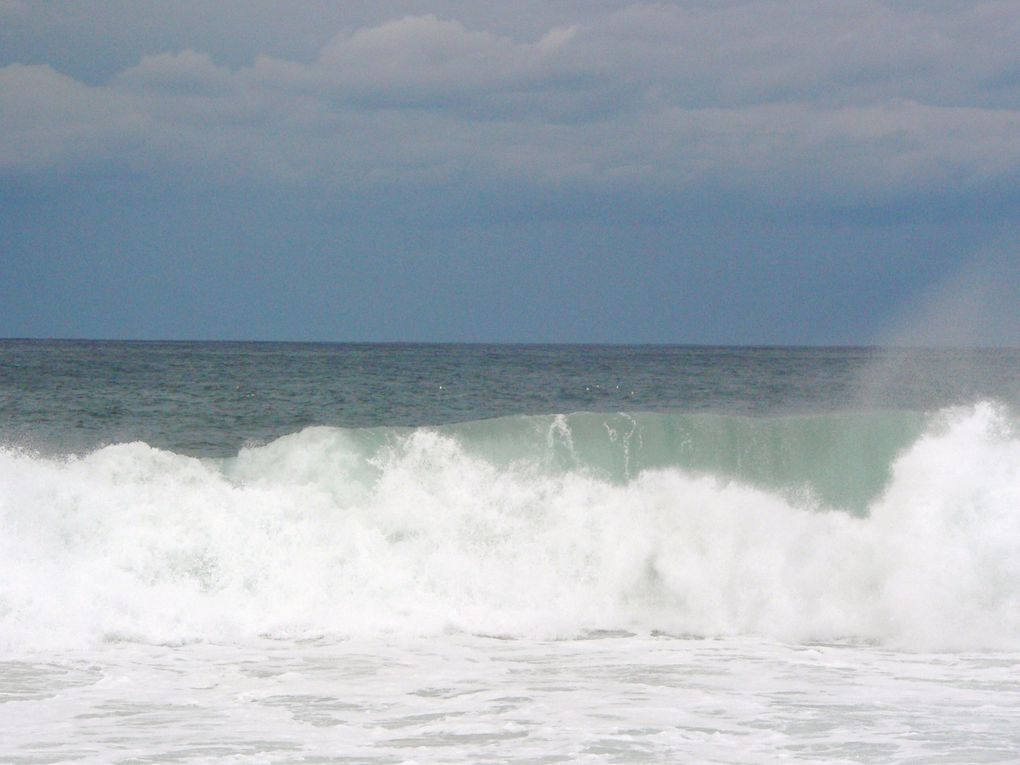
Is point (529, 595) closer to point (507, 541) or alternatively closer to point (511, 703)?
point (507, 541)

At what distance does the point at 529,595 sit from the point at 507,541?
0.97 m

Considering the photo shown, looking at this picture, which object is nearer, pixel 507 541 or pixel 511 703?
pixel 511 703

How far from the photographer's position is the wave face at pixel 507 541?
11.8 metres

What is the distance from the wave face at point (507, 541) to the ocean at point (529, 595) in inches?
1.4

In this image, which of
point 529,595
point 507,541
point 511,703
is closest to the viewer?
point 511,703

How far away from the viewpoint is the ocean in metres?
8.17

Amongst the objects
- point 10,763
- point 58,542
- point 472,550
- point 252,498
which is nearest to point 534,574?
point 472,550

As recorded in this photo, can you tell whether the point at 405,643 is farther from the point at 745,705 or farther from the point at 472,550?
the point at 745,705

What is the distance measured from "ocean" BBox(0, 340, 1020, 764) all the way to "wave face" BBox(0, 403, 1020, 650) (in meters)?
0.03

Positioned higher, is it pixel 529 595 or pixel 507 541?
pixel 507 541

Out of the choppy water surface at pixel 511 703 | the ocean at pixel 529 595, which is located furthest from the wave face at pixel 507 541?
the choppy water surface at pixel 511 703

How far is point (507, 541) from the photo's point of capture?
13.5 m

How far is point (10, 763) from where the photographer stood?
7336mm

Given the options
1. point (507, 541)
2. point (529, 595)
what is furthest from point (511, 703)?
point (507, 541)
